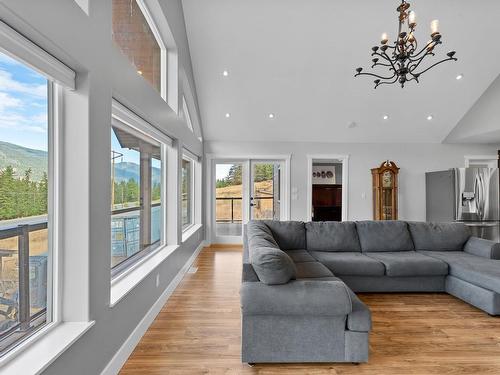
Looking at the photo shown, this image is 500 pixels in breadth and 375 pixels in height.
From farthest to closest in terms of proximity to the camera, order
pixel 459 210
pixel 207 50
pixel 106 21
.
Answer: pixel 459 210, pixel 207 50, pixel 106 21

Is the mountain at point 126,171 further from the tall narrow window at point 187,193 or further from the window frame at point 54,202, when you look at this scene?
the tall narrow window at point 187,193

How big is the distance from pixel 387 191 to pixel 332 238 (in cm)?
307

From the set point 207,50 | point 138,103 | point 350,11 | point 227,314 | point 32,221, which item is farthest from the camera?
point 207,50

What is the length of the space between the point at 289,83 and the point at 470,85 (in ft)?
10.6

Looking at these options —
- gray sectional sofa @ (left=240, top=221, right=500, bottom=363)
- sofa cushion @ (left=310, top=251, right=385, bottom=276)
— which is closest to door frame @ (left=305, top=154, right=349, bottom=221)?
gray sectional sofa @ (left=240, top=221, right=500, bottom=363)

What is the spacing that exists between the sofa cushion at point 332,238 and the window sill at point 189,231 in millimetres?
1883

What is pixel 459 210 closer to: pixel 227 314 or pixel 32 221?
pixel 227 314

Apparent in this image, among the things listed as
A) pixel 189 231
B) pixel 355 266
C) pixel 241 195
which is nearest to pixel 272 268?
pixel 355 266

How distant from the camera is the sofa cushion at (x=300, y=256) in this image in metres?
3.59

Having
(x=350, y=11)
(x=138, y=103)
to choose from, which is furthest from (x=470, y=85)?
(x=138, y=103)

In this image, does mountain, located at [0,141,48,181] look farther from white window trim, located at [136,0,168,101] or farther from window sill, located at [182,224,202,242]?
window sill, located at [182,224,202,242]

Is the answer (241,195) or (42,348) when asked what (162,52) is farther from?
(241,195)

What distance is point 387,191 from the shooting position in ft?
21.8

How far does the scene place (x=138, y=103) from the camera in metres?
2.60
